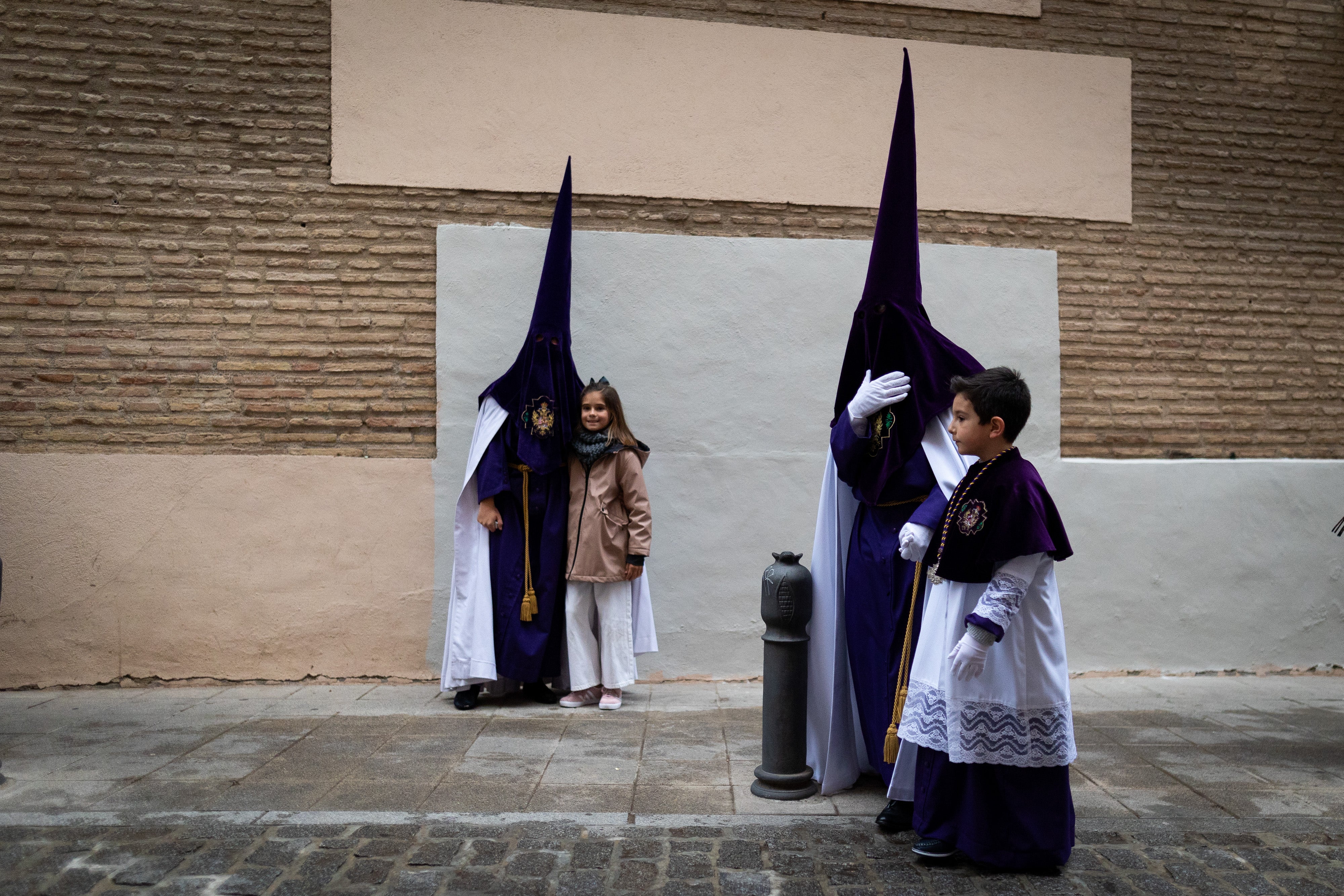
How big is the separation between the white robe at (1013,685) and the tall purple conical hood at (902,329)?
0.79 meters

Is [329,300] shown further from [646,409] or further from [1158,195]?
[1158,195]

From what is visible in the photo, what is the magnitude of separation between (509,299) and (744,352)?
1589 millimetres

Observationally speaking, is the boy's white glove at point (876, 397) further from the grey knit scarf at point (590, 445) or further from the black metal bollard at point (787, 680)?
the grey knit scarf at point (590, 445)

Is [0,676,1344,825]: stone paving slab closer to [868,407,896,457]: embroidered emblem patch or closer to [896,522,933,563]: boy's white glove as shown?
[896,522,933,563]: boy's white glove

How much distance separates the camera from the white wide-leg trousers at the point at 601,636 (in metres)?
6.04

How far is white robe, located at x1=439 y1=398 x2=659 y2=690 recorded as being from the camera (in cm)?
600

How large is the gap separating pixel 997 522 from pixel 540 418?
10.9 ft

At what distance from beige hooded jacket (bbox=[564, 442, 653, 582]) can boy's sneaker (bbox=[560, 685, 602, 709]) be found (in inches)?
27.0

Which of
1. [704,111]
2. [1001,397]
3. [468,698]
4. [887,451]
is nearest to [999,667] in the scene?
[1001,397]

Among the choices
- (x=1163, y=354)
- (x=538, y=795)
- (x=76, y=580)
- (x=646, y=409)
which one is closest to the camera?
(x=538, y=795)

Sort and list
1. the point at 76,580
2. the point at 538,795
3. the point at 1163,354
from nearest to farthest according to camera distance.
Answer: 1. the point at 538,795
2. the point at 76,580
3. the point at 1163,354

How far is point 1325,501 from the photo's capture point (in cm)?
742

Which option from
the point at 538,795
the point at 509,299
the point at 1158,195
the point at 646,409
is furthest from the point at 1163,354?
the point at 538,795

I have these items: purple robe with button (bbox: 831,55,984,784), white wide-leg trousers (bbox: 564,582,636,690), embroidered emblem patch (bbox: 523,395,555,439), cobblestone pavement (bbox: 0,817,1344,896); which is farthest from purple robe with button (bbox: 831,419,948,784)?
embroidered emblem patch (bbox: 523,395,555,439)
